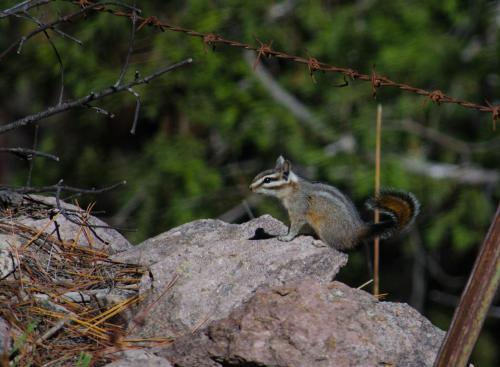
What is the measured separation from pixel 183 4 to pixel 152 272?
6573 mm

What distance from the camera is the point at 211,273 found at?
4.44 m

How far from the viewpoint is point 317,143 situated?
10.1 metres

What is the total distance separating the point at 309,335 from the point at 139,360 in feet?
2.17

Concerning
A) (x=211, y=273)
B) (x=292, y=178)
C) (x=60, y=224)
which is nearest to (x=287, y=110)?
(x=292, y=178)

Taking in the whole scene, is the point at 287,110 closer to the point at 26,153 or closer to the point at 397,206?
the point at 397,206

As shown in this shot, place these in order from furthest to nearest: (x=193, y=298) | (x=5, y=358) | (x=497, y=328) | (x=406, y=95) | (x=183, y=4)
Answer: (x=497, y=328), (x=183, y=4), (x=406, y=95), (x=193, y=298), (x=5, y=358)

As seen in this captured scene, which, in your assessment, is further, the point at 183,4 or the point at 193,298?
the point at 183,4

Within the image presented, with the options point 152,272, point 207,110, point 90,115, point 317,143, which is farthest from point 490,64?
point 152,272

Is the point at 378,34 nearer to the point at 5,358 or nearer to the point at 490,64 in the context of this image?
the point at 490,64

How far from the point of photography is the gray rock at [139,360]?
3816 millimetres

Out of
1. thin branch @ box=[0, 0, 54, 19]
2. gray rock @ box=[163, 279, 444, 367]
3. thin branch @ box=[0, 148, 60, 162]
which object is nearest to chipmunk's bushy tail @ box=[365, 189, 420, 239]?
gray rock @ box=[163, 279, 444, 367]

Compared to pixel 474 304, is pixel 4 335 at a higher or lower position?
lower

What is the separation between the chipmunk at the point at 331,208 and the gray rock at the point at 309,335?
1.03m

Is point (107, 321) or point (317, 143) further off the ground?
point (107, 321)
